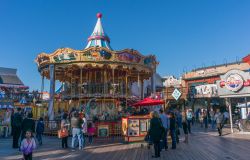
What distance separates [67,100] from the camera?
2064cm

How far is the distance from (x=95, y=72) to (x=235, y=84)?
36.7 feet

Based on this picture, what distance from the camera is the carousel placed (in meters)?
16.6

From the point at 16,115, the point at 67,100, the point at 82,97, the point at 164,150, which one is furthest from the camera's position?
the point at 67,100

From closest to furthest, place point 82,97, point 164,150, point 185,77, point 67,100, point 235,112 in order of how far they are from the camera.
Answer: point 164,150, point 82,97, point 67,100, point 235,112, point 185,77

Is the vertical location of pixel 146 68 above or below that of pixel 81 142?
above

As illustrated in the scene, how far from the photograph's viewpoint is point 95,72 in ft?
66.6

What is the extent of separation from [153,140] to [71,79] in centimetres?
1558

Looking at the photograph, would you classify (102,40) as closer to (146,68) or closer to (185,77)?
(146,68)

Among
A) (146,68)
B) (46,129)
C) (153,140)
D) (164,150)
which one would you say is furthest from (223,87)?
(46,129)

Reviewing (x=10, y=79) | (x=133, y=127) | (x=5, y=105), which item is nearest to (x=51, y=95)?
(x=5, y=105)

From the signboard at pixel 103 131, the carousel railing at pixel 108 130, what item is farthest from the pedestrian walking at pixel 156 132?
the signboard at pixel 103 131

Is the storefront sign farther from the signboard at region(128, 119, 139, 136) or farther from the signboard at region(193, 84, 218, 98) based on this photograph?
the signboard at region(193, 84, 218, 98)

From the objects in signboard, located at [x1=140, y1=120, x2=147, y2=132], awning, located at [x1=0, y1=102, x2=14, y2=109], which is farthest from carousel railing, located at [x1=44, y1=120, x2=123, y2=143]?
awning, located at [x1=0, y1=102, x2=14, y2=109]

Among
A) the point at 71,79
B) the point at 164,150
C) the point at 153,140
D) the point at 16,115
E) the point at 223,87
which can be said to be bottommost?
the point at 164,150
